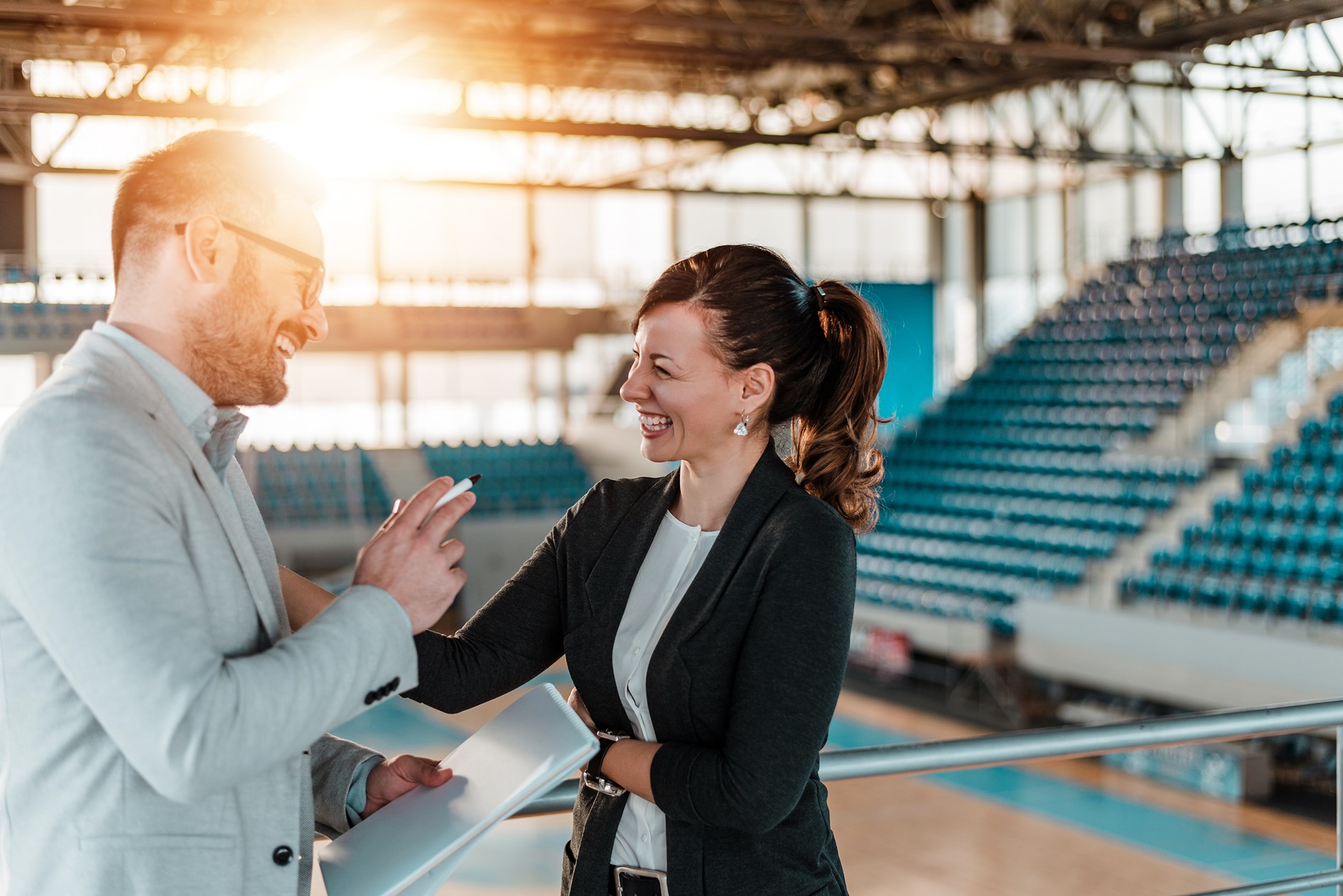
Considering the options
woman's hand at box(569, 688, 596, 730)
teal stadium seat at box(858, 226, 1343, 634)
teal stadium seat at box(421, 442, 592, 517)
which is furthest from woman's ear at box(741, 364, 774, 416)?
teal stadium seat at box(421, 442, 592, 517)

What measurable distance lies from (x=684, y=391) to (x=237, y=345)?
50 centimetres

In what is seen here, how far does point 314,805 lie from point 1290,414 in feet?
41.8

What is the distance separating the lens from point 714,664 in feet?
4.42

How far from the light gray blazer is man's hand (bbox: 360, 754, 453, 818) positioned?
16 cm

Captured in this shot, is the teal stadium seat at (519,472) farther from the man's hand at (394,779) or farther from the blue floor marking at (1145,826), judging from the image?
the man's hand at (394,779)

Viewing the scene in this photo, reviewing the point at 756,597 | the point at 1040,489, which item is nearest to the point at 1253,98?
the point at 1040,489

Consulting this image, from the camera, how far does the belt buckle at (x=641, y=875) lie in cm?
136

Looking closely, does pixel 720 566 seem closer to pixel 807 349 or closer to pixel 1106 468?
pixel 807 349

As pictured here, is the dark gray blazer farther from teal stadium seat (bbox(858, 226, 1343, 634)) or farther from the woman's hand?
teal stadium seat (bbox(858, 226, 1343, 634))

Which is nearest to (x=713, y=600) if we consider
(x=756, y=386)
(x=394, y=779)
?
(x=756, y=386)

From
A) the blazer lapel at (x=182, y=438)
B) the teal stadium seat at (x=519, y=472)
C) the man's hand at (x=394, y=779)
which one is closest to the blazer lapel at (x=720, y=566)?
the man's hand at (x=394, y=779)

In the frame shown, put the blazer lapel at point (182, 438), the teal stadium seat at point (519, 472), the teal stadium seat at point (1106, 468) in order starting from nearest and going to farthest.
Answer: the blazer lapel at point (182, 438), the teal stadium seat at point (1106, 468), the teal stadium seat at point (519, 472)

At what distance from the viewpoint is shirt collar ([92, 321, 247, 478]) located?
1119 mm

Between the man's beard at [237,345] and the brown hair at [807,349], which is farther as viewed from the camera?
the brown hair at [807,349]
